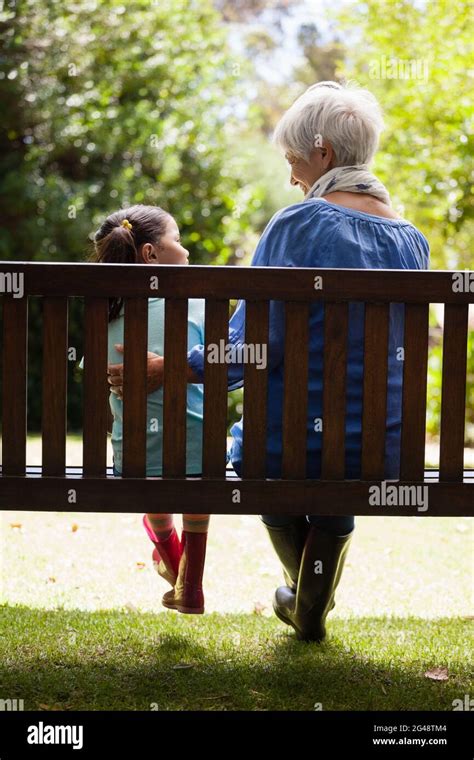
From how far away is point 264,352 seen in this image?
2186 mm

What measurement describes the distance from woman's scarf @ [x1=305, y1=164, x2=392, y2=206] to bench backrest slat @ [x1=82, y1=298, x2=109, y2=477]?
0.66 meters

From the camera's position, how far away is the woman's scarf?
246cm

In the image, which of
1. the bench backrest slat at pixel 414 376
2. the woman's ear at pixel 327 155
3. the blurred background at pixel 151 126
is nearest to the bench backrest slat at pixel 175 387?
the bench backrest slat at pixel 414 376

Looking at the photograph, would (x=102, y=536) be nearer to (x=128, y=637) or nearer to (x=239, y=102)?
(x=128, y=637)

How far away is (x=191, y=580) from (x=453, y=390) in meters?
0.94

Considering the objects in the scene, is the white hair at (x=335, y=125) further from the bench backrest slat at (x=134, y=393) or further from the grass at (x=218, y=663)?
the grass at (x=218, y=663)

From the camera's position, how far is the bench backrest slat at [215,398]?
217cm

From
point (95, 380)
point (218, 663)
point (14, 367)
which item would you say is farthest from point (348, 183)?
point (218, 663)

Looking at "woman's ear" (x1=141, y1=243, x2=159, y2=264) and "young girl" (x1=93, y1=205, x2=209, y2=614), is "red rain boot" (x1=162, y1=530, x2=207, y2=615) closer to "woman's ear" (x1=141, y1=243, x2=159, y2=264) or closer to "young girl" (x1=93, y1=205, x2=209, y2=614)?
"young girl" (x1=93, y1=205, x2=209, y2=614)

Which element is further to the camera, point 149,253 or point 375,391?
point 149,253

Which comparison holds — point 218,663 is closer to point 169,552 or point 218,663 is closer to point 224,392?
point 169,552

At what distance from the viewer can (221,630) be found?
2.91 metres
